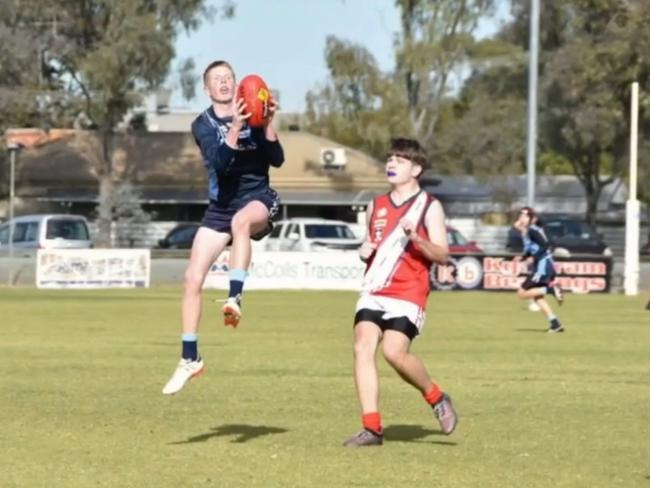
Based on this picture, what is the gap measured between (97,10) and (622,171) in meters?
21.8

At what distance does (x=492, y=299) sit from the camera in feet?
122

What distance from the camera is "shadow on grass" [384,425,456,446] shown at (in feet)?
36.3

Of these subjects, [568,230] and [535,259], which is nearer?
[535,259]

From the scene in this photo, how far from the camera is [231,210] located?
11.1 m

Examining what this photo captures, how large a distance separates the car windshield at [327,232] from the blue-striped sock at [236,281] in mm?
39065

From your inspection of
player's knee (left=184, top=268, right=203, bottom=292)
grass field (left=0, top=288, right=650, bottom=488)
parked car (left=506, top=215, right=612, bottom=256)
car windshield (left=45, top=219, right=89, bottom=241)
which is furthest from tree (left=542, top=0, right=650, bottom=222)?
player's knee (left=184, top=268, right=203, bottom=292)

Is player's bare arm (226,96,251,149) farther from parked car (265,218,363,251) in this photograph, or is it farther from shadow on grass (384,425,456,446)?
parked car (265,218,363,251)

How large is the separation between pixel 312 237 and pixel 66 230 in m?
7.55

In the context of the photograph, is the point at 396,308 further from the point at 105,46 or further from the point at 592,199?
the point at 592,199

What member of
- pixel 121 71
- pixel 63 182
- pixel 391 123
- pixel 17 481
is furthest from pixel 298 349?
pixel 63 182

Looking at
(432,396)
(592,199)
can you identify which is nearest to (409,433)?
(432,396)

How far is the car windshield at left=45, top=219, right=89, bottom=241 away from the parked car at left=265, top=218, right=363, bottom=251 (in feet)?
18.7

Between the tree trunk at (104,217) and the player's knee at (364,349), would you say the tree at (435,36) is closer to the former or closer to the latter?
the tree trunk at (104,217)

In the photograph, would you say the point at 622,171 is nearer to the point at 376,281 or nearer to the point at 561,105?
the point at 561,105
